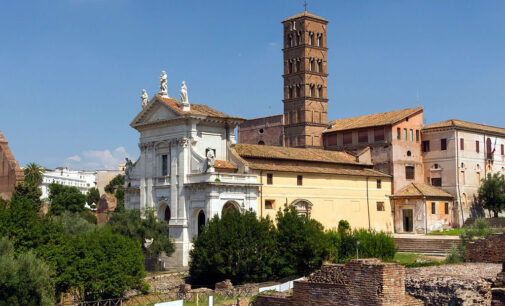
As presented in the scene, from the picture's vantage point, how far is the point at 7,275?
93.2 feet

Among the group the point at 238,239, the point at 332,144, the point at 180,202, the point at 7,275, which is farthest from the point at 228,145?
the point at 7,275

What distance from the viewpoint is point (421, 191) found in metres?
55.8

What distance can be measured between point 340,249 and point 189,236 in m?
10.8

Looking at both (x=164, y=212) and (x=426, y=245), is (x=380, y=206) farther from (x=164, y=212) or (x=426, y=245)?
(x=164, y=212)

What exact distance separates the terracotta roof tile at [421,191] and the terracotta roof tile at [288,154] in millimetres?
5221

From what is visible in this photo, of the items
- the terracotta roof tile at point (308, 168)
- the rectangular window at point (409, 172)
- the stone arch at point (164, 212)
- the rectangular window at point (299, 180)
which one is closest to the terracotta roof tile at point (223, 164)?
the terracotta roof tile at point (308, 168)

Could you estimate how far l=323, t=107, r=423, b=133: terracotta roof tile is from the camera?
58.3 m

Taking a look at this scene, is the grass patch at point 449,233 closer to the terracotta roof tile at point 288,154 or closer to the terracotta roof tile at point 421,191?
the terracotta roof tile at point 421,191

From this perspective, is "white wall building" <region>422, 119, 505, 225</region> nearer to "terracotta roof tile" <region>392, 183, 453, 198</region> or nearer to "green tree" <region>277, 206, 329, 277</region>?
"terracotta roof tile" <region>392, 183, 453, 198</region>

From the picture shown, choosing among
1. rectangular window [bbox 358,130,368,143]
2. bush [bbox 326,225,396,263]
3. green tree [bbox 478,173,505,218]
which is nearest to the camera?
bush [bbox 326,225,396,263]

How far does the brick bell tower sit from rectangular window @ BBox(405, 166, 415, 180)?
43.5 feet

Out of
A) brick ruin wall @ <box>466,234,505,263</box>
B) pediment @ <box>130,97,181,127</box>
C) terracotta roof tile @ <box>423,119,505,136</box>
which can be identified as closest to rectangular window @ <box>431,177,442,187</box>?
terracotta roof tile @ <box>423,119,505,136</box>

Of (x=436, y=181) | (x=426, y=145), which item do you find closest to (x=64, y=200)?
(x=426, y=145)

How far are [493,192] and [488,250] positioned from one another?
3990 cm
